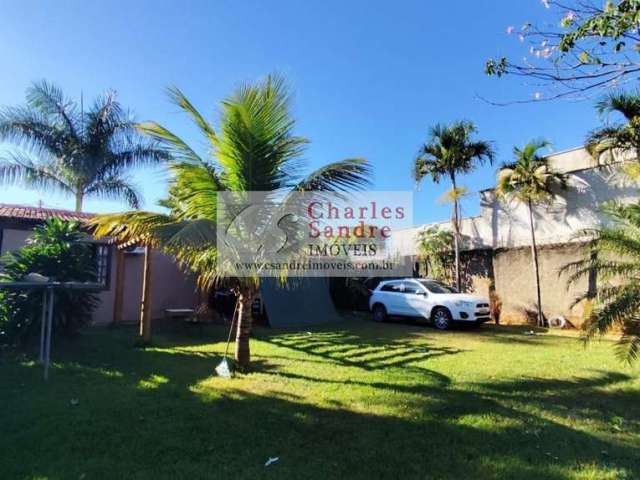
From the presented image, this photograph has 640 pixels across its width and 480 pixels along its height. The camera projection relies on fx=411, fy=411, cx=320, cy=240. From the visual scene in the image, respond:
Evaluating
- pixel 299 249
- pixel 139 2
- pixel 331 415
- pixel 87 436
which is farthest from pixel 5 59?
pixel 331 415

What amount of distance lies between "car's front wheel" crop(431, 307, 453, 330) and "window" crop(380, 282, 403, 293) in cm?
154

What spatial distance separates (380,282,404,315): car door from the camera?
45.0 feet

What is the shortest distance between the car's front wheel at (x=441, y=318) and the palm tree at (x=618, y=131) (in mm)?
6084

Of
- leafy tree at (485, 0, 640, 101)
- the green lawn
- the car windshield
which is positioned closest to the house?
the green lawn

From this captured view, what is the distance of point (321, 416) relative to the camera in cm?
463

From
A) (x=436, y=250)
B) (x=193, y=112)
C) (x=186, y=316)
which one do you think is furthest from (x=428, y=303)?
(x=193, y=112)

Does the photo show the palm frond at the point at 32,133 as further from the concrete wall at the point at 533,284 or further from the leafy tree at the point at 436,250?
the concrete wall at the point at 533,284

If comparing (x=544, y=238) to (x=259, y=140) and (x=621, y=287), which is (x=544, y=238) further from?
(x=259, y=140)

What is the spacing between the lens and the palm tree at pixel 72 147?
639 inches

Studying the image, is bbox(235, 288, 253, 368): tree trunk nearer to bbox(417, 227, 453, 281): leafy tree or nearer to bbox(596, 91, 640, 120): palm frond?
bbox(596, 91, 640, 120): palm frond

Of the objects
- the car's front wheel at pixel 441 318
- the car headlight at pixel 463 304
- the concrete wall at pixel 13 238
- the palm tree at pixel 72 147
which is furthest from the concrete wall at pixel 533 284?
the concrete wall at pixel 13 238

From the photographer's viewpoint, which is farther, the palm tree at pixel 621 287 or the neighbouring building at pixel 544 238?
the neighbouring building at pixel 544 238

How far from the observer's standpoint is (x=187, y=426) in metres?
4.29

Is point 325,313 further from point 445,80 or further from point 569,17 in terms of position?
point 569,17
